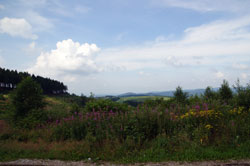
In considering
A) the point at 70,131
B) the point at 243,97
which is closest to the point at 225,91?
the point at 243,97

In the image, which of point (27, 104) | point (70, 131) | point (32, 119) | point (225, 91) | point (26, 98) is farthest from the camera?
point (225, 91)

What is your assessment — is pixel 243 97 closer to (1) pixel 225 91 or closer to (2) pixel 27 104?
(1) pixel 225 91

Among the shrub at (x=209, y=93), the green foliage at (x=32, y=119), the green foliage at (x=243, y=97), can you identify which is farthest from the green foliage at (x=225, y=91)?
the green foliage at (x=32, y=119)

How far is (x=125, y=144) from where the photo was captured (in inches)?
261

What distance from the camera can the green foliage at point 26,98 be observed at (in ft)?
34.9

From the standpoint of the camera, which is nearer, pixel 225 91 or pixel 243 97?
pixel 243 97

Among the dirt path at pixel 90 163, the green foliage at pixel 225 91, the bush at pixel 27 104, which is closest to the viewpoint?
the dirt path at pixel 90 163

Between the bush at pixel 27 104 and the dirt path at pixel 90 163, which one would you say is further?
the bush at pixel 27 104

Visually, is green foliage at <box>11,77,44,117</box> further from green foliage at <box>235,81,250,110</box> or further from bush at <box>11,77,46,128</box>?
green foliage at <box>235,81,250,110</box>

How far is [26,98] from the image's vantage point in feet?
35.8

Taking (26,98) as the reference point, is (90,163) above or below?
below

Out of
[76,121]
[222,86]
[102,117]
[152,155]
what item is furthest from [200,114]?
[222,86]

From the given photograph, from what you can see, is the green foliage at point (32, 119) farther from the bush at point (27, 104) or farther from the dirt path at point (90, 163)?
the dirt path at point (90, 163)

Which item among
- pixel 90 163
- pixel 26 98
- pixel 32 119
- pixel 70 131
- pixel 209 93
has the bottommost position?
pixel 90 163
